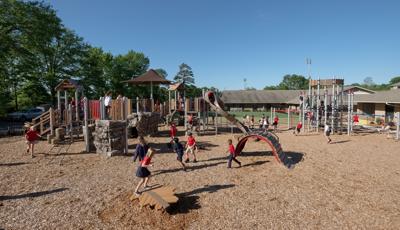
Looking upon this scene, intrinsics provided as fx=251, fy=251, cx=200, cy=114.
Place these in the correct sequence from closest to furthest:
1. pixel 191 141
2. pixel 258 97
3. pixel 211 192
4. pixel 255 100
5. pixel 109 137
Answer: pixel 211 192
pixel 191 141
pixel 109 137
pixel 255 100
pixel 258 97

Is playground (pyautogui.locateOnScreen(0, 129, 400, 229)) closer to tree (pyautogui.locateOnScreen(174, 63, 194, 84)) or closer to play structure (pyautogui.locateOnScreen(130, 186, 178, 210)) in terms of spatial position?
play structure (pyautogui.locateOnScreen(130, 186, 178, 210))

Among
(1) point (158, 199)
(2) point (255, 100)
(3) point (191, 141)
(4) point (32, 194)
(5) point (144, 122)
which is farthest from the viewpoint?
(2) point (255, 100)

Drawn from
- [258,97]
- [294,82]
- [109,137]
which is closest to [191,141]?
[109,137]

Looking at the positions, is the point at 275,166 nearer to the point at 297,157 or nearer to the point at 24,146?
the point at 297,157

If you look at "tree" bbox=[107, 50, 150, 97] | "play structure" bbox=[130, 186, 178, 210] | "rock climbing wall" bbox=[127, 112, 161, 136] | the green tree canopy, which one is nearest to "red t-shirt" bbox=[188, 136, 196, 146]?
"play structure" bbox=[130, 186, 178, 210]

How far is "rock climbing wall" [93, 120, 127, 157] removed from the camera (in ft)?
41.3

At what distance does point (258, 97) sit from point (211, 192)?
58731 millimetres

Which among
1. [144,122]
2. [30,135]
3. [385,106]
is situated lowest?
[30,135]

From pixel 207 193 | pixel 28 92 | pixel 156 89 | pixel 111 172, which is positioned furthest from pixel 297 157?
pixel 156 89

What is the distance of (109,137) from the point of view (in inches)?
496

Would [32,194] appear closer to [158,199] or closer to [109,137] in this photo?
[158,199]

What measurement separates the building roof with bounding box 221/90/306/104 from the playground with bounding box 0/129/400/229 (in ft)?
165

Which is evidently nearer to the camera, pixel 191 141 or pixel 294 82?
pixel 191 141

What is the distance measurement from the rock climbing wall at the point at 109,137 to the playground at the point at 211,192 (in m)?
0.60
